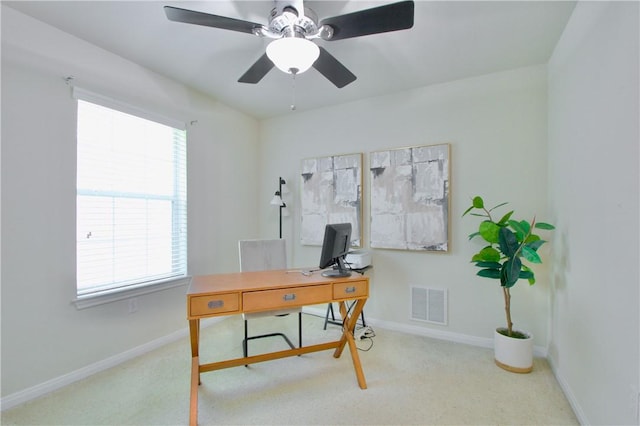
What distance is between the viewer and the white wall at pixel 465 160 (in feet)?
8.32

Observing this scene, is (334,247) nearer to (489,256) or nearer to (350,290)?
(350,290)

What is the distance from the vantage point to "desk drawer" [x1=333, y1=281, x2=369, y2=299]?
1994 mm

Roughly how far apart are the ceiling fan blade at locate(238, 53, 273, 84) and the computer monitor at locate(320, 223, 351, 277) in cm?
122

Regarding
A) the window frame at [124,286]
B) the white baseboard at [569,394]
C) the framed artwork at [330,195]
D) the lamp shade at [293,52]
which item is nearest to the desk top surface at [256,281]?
the window frame at [124,286]

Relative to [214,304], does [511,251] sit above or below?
above

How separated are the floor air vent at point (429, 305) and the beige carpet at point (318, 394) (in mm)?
356

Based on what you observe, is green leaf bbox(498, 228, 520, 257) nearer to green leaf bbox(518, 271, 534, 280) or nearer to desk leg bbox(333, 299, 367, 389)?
green leaf bbox(518, 271, 534, 280)

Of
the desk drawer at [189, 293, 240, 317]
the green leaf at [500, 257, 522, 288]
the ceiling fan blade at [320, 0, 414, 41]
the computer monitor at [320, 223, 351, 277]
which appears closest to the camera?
the ceiling fan blade at [320, 0, 414, 41]

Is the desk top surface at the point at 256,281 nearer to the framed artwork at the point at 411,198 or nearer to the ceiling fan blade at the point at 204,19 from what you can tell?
the framed artwork at the point at 411,198

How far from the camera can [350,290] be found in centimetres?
203

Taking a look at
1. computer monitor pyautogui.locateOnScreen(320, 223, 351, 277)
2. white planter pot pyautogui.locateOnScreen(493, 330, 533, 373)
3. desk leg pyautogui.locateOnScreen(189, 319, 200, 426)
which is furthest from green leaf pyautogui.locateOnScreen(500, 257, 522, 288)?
desk leg pyautogui.locateOnScreen(189, 319, 200, 426)

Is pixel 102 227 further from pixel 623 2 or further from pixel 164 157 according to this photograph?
pixel 623 2

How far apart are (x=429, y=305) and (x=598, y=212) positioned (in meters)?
1.74

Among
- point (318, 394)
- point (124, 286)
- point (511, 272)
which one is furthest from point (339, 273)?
point (124, 286)
